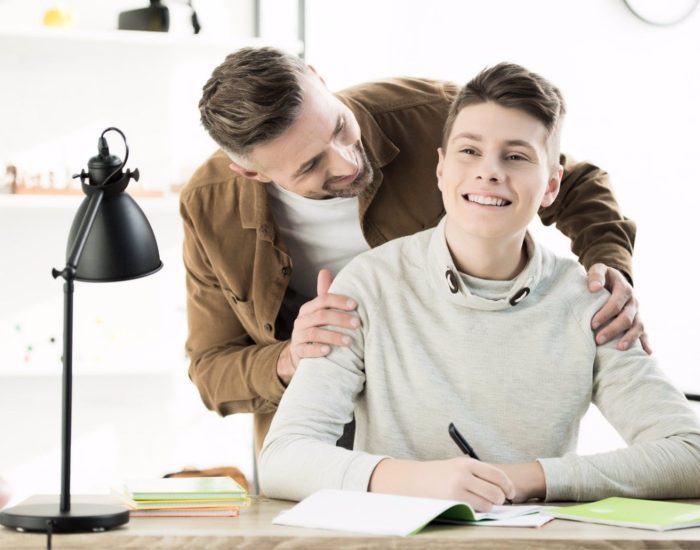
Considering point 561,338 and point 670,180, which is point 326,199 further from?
point 670,180

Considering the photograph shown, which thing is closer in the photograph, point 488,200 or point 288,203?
point 488,200

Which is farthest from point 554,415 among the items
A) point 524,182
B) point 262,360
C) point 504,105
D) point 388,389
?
point 262,360

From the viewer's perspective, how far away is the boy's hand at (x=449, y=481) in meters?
1.30

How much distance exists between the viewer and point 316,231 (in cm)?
221

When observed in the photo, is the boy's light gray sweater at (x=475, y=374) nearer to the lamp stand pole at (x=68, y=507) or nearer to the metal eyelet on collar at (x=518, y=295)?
the metal eyelet on collar at (x=518, y=295)

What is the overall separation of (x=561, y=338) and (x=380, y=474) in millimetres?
463

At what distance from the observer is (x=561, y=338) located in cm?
169

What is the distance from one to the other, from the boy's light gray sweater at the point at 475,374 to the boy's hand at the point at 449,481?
201 millimetres

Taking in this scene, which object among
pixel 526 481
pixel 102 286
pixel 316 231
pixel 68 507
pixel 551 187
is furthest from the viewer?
pixel 102 286

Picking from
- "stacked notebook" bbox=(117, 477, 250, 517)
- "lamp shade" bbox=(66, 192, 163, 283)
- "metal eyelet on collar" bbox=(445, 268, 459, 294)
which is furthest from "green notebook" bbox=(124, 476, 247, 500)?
"metal eyelet on collar" bbox=(445, 268, 459, 294)

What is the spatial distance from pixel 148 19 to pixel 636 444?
8.30 feet

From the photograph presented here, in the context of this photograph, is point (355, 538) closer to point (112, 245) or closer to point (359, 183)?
point (112, 245)

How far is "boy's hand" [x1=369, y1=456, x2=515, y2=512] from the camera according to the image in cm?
130

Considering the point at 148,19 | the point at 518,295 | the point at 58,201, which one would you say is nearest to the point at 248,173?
the point at 518,295
